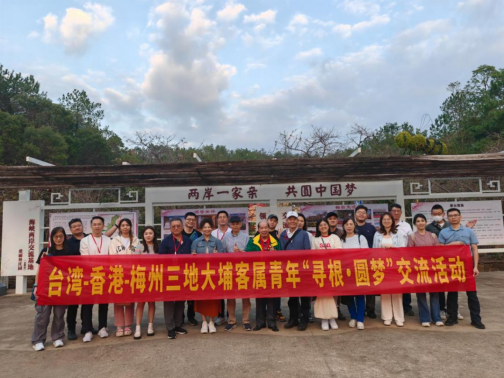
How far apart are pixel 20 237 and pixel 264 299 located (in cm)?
645

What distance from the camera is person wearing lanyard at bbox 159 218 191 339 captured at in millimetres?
4059

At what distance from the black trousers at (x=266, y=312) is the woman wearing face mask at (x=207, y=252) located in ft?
1.69

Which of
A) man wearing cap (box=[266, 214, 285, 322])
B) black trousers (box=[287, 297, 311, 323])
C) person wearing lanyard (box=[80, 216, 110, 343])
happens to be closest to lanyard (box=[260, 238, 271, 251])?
man wearing cap (box=[266, 214, 285, 322])

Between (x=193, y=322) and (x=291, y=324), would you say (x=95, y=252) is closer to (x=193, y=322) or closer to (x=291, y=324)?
(x=193, y=322)

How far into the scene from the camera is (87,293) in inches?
161

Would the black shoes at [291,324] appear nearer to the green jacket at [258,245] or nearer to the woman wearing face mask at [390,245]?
the green jacket at [258,245]

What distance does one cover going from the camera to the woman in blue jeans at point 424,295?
416 centimetres

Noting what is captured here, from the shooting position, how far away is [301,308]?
4254mm

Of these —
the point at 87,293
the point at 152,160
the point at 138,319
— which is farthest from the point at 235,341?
the point at 152,160

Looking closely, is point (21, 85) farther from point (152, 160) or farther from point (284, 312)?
point (284, 312)

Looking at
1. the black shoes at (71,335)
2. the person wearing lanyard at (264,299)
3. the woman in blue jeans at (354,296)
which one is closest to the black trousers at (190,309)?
the person wearing lanyard at (264,299)

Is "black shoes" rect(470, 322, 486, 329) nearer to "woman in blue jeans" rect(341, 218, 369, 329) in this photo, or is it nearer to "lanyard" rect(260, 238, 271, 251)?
"woman in blue jeans" rect(341, 218, 369, 329)

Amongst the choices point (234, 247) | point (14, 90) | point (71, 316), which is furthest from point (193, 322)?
point (14, 90)

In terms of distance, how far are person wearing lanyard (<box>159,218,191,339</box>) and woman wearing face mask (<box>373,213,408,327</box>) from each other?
8.14 ft
